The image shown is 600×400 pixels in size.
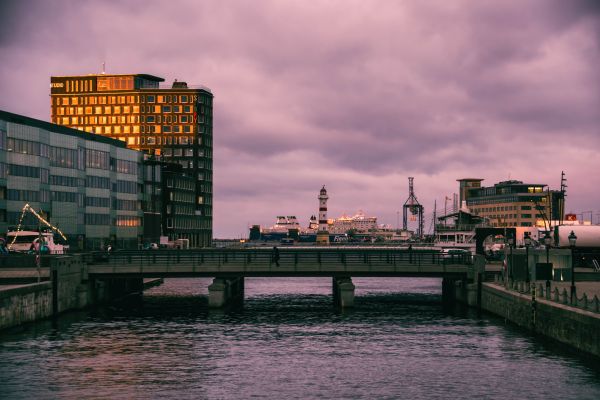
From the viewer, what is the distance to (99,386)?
140ft

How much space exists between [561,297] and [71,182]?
106 m

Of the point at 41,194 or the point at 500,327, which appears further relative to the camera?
the point at 41,194

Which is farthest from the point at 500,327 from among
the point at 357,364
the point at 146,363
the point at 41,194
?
the point at 41,194

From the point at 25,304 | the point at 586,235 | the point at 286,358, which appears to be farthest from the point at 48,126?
the point at 286,358

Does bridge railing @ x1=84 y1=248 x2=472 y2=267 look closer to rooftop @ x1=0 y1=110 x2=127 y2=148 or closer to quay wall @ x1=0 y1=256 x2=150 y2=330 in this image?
quay wall @ x1=0 y1=256 x2=150 y2=330

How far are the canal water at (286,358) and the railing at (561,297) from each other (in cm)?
305

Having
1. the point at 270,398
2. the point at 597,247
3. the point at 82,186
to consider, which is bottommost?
the point at 270,398

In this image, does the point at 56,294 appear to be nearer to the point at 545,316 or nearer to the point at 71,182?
the point at 545,316

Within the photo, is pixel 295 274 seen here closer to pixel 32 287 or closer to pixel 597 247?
pixel 32 287

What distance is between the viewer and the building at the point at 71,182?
129125 mm

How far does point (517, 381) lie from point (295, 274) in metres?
42.2

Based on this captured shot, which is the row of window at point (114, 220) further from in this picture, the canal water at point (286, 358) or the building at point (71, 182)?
the canal water at point (286, 358)

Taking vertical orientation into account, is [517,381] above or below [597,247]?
below

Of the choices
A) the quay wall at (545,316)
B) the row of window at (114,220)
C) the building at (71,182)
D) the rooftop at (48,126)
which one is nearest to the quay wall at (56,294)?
the building at (71,182)
